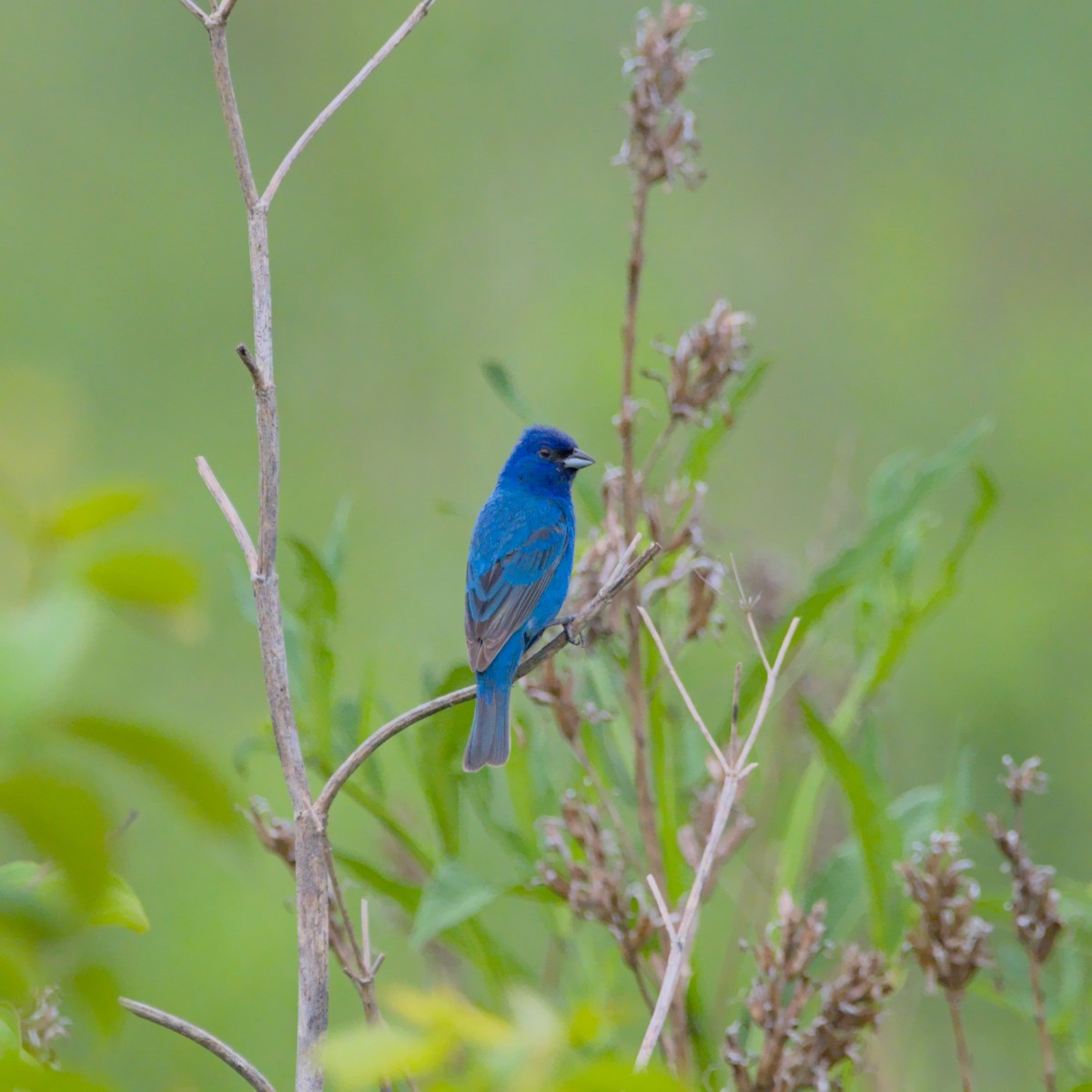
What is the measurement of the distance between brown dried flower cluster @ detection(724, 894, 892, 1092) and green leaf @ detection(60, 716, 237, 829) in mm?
1381

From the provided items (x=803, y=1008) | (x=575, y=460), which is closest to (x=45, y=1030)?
(x=803, y=1008)

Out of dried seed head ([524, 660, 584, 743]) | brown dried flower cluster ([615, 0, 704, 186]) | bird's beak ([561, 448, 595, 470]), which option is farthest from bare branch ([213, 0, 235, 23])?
bird's beak ([561, 448, 595, 470])

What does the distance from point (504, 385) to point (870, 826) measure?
3.18ft

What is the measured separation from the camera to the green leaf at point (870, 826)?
6.88 feet

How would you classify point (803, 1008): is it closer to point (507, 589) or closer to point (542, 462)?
point (507, 589)

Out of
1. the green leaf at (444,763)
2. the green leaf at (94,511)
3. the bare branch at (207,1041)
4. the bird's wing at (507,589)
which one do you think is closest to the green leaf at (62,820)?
the green leaf at (94,511)

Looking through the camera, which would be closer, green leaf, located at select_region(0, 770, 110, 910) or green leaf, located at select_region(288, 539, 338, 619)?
green leaf, located at select_region(0, 770, 110, 910)

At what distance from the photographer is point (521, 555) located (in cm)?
329

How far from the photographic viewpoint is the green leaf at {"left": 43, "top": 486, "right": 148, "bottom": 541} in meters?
0.66

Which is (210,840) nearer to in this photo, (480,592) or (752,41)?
(480,592)

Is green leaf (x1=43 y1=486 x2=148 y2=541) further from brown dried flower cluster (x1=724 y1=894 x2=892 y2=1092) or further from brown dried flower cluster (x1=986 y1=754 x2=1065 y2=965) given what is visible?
brown dried flower cluster (x1=986 y1=754 x2=1065 y2=965)

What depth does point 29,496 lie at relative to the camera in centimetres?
73

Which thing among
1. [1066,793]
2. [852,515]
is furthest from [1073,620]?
Answer: [852,515]

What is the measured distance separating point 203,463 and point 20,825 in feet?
2.58
